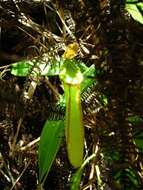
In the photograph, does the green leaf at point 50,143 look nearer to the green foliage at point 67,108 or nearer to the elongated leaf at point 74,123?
the green foliage at point 67,108

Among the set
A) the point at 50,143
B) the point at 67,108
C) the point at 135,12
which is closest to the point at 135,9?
the point at 135,12

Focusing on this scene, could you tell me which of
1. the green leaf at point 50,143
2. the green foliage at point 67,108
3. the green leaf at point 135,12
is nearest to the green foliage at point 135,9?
the green leaf at point 135,12

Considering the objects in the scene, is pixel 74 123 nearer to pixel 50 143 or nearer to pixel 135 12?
pixel 50 143

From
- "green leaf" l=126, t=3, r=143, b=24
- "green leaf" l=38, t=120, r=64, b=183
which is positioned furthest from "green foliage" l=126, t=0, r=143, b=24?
"green leaf" l=38, t=120, r=64, b=183

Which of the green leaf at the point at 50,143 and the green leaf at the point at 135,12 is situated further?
the green leaf at the point at 50,143

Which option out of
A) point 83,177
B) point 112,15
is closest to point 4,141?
point 83,177

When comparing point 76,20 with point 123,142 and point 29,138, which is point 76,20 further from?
point 29,138

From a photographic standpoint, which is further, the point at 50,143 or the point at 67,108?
the point at 50,143
